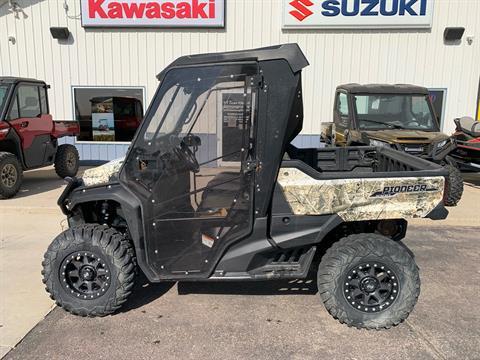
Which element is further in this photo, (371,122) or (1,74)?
(1,74)

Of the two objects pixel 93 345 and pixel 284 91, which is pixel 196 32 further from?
pixel 93 345

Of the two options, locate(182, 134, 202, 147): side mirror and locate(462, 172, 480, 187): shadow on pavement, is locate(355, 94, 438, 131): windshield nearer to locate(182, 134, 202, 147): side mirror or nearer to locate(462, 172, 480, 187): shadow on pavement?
locate(462, 172, 480, 187): shadow on pavement

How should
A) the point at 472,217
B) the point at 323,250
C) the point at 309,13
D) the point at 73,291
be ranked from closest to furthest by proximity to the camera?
the point at 73,291 < the point at 323,250 < the point at 472,217 < the point at 309,13

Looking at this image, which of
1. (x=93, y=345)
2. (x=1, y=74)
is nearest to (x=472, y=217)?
(x=93, y=345)

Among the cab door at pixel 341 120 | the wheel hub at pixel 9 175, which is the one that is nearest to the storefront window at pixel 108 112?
the wheel hub at pixel 9 175

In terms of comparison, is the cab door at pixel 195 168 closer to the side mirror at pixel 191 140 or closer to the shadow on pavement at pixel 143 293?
the side mirror at pixel 191 140

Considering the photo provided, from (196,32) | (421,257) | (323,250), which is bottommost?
(421,257)

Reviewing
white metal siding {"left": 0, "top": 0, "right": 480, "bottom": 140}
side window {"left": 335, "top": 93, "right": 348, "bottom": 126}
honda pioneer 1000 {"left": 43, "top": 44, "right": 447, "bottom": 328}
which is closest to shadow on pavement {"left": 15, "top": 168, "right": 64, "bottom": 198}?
white metal siding {"left": 0, "top": 0, "right": 480, "bottom": 140}

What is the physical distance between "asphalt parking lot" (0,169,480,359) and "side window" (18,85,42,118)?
467cm

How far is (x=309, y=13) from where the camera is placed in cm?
1020

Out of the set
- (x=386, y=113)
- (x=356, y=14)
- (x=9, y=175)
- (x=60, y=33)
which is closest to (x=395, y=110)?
(x=386, y=113)

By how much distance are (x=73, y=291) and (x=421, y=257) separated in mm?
3783

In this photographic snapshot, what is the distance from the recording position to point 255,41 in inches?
412

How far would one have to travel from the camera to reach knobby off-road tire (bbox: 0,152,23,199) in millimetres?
7293
